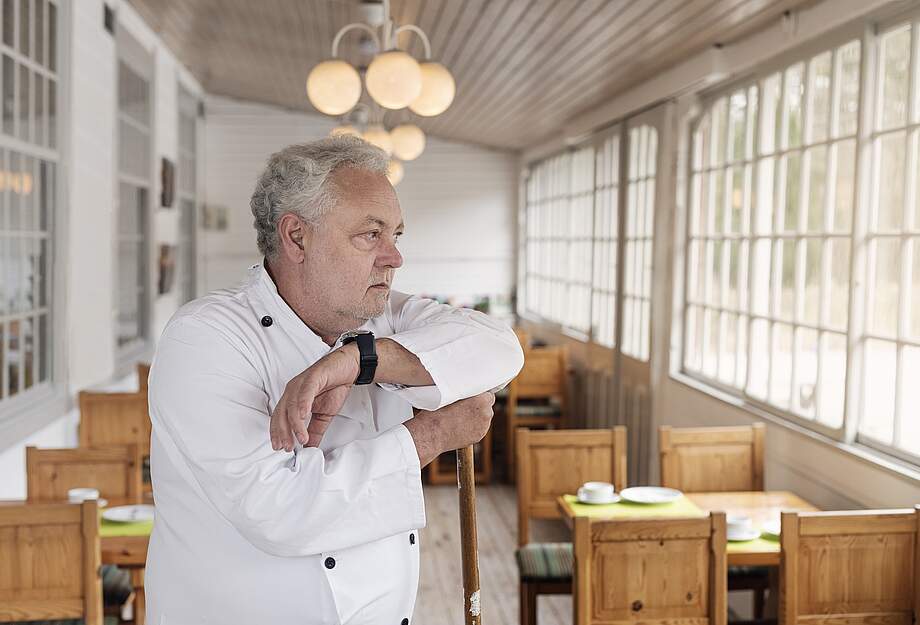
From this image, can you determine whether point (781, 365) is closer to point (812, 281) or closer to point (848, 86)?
point (812, 281)

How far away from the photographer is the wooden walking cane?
67.9 inches

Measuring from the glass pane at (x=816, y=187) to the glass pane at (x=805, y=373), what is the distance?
0.45m

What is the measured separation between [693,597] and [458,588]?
2524 mm

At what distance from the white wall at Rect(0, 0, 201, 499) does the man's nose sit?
125 inches

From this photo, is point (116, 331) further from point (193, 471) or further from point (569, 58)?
point (193, 471)

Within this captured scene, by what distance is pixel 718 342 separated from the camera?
530 cm

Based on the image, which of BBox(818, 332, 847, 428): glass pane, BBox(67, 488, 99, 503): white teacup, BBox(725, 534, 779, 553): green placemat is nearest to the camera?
BBox(725, 534, 779, 553): green placemat

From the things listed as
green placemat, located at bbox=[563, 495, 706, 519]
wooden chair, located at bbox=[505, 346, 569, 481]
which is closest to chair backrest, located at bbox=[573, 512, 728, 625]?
green placemat, located at bbox=[563, 495, 706, 519]

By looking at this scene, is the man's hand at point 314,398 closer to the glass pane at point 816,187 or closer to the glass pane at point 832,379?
the glass pane at point 832,379

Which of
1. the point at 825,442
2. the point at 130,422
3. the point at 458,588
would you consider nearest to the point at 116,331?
the point at 130,422

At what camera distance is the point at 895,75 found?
11.6ft

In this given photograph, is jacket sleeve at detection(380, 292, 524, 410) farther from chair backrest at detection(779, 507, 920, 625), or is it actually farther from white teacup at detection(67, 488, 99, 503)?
white teacup at detection(67, 488, 99, 503)

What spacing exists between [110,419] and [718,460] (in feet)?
9.38

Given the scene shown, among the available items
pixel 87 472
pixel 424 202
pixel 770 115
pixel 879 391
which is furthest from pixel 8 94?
pixel 424 202
